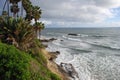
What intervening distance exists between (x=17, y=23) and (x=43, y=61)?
19.0 feet

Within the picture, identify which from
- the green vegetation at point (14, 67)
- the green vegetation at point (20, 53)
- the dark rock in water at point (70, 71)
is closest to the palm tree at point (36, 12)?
the green vegetation at point (20, 53)

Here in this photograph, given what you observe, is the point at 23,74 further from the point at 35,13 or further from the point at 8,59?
the point at 35,13

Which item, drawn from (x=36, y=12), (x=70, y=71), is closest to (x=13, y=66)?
(x=70, y=71)

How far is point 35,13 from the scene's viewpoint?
47594 mm

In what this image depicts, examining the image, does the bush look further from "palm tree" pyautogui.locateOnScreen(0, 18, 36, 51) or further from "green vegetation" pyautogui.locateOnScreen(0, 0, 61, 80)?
"palm tree" pyautogui.locateOnScreen(0, 18, 36, 51)

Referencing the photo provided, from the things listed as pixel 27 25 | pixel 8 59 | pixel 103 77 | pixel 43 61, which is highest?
pixel 27 25

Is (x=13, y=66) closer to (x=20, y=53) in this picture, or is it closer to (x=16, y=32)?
(x=20, y=53)

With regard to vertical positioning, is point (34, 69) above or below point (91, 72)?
above

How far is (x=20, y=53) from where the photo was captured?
18.1m

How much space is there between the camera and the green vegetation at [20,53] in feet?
53.2

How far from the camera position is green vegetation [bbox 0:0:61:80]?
16.2 m

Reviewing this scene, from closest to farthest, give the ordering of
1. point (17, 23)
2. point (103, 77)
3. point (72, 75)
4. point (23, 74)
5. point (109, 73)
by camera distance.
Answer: point (23, 74)
point (17, 23)
point (72, 75)
point (103, 77)
point (109, 73)

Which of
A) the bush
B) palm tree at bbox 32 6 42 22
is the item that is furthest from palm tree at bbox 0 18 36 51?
palm tree at bbox 32 6 42 22

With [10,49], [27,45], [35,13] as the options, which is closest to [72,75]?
[27,45]
